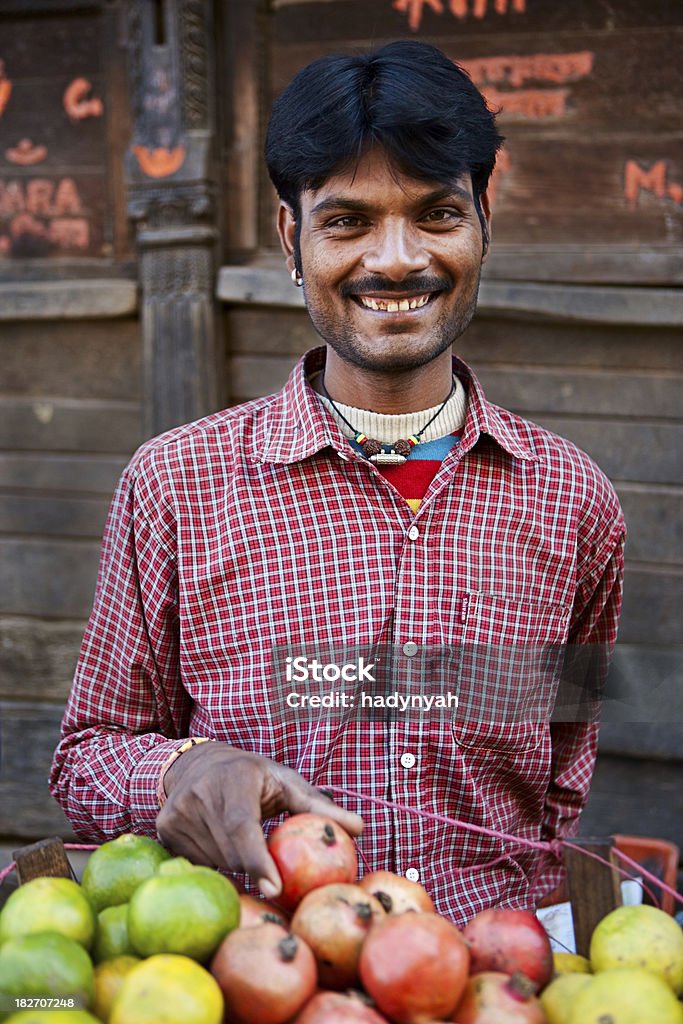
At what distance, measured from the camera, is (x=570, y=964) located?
128 cm

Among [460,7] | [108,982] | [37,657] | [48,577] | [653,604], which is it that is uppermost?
[460,7]

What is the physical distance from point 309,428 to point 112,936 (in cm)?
94

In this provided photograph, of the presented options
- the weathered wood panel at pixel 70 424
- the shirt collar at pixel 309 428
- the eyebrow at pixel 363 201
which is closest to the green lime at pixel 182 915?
the shirt collar at pixel 309 428

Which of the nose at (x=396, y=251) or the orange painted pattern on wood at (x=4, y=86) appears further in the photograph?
the orange painted pattern on wood at (x=4, y=86)

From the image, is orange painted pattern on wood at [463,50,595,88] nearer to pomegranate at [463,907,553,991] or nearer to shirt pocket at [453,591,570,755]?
shirt pocket at [453,591,570,755]

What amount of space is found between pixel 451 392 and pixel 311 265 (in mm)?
388

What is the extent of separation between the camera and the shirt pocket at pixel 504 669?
5.87 ft

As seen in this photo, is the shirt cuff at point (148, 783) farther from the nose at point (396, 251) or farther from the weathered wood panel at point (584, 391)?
the weathered wood panel at point (584, 391)

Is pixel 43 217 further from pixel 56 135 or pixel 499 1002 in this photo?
pixel 499 1002

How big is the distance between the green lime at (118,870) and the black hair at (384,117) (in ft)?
3.61

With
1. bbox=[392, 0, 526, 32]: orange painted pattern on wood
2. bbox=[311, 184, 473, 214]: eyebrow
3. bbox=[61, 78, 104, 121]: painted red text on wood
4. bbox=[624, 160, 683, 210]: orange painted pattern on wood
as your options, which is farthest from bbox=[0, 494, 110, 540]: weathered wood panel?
bbox=[311, 184, 473, 214]: eyebrow

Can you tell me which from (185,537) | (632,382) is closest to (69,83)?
(632,382)

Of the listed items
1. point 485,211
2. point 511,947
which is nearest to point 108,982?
point 511,947

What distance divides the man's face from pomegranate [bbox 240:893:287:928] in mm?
938
